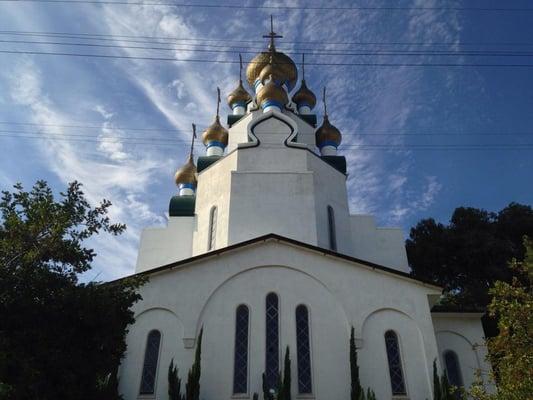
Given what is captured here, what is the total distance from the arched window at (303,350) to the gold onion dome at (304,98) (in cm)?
1512

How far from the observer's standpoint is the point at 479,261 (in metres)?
26.9

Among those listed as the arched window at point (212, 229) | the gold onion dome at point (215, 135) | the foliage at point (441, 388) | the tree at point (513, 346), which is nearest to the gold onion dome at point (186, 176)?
the gold onion dome at point (215, 135)

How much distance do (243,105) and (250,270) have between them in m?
13.9

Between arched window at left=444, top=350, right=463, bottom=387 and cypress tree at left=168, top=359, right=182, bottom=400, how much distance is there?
8.72 metres

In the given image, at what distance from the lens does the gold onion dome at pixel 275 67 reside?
25.6 m

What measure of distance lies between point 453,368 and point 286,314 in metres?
Result: 6.29

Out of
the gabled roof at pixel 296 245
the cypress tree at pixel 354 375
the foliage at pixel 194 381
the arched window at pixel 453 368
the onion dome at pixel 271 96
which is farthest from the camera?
the onion dome at pixel 271 96

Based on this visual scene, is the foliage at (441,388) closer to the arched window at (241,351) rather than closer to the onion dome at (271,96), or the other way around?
the arched window at (241,351)

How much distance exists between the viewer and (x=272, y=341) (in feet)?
43.6

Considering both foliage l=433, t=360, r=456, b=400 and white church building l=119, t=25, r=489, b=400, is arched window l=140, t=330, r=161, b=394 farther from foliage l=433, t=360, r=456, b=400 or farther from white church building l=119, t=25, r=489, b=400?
foliage l=433, t=360, r=456, b=400

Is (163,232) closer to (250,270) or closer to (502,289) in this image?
(250,270)

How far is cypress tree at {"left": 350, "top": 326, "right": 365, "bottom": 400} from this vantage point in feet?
39.3

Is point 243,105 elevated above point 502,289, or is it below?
above

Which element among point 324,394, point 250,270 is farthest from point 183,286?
point 324,394
